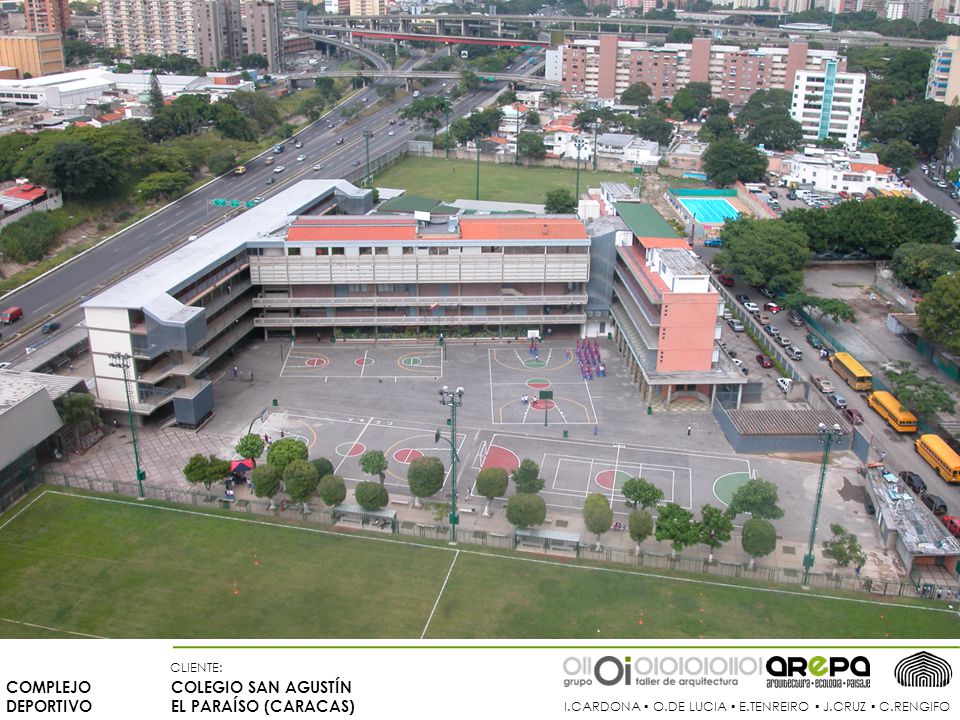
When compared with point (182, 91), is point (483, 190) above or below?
below

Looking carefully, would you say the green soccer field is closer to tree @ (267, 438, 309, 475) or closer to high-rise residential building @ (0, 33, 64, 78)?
tree @ (267, 438, 309, 475)

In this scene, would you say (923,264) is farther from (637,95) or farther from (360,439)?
(637,95)

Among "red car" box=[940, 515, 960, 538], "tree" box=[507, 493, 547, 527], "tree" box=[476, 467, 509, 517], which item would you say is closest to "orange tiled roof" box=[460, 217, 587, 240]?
"tree" box=[476, 467, 509, 517]

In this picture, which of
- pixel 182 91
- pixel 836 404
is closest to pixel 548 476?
pixel 836 404

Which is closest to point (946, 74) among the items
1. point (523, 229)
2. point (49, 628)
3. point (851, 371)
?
point (851, 371)

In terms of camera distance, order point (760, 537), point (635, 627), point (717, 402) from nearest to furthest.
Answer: point (635, 627), point (760, 537), point (717, 402)

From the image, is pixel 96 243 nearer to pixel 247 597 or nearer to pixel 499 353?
pixel 499 353

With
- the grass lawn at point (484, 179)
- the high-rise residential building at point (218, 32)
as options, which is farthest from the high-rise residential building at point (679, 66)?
the high-rise residential building at point (218, 32)

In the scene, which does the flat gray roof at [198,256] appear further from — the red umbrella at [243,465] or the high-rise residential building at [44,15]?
the high-rise residential building at [44,15]
